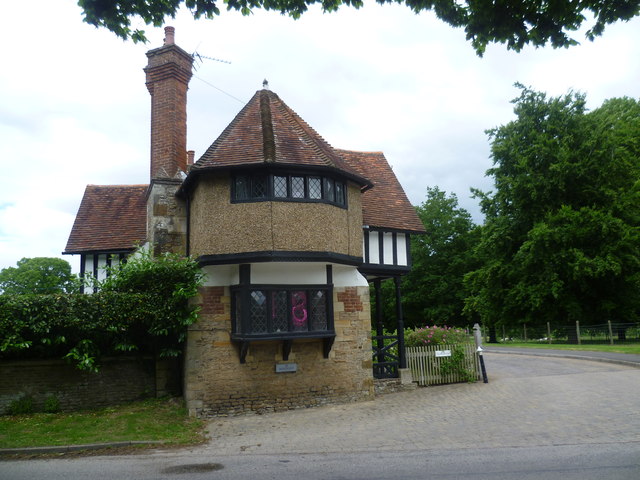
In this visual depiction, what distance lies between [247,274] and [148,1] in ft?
21.8

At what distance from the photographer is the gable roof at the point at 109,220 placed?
17.1 meters

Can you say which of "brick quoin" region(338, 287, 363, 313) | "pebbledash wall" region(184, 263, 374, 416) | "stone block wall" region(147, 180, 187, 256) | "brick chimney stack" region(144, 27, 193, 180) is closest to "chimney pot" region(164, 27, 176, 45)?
"brick chimney stack" region(144, 27, 193, 180)

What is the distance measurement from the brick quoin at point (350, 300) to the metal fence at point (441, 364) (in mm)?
3056

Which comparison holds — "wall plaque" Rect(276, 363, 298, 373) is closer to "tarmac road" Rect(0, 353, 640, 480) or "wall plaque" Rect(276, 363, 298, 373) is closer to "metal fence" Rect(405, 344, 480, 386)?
"tarmac road" Rect(0, 353, 640, 480)

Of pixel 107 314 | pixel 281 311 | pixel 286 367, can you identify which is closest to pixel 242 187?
pixel 281 311

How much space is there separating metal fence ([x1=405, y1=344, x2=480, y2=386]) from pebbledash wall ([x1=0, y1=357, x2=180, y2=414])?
686 cm

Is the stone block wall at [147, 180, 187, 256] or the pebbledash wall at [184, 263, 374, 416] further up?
the stone block wall at [147, 180, 187, 256]

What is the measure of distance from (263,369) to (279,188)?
4.32m

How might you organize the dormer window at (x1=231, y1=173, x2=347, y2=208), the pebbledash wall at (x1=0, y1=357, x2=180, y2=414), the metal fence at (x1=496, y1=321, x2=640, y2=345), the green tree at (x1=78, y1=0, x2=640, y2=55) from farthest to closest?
the metal fence at (x1=496, y1=321, x2=640, y2=345) → the pebbledash wall at (x1=0, y1=357, x2=180, y2=414) → the dormer window at (x1=231, y1=173, x2=347, y2=208) → the green tree at (x1=78, y1=0, x2=640, y2=55)

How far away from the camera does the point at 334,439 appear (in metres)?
9.13

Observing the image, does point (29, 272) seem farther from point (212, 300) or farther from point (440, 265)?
point (212, 300)

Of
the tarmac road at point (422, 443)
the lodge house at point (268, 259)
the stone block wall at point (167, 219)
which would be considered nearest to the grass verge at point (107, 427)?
the tarmac road at point (422, 443)

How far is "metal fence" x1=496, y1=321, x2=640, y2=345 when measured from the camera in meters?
26.2

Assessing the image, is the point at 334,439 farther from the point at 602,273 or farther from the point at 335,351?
the point at 602,273
